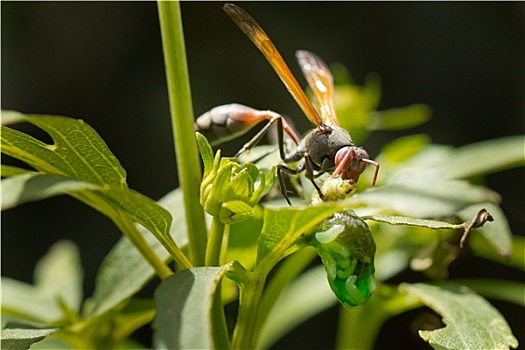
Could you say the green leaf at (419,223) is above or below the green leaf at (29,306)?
above

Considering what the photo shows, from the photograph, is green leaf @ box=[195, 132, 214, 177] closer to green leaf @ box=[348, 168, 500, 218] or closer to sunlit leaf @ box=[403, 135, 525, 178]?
green leaf @ box=[348, 168, 500, 218]

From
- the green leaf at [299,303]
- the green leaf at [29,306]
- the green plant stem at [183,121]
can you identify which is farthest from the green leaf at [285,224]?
the green leaf at [299,303]

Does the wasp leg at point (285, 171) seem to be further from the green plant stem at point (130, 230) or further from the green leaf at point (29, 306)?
the green leaf at point (29, 306)

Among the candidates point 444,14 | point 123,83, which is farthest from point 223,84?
point 444,14

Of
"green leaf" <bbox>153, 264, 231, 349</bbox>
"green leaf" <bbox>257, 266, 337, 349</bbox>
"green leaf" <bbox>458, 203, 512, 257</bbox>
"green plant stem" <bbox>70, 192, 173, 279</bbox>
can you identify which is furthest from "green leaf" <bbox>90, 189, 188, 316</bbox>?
"green leaf" <bbox>257, 266, 337, 349</bbox>

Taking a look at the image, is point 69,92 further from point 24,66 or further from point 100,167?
point 100,167
